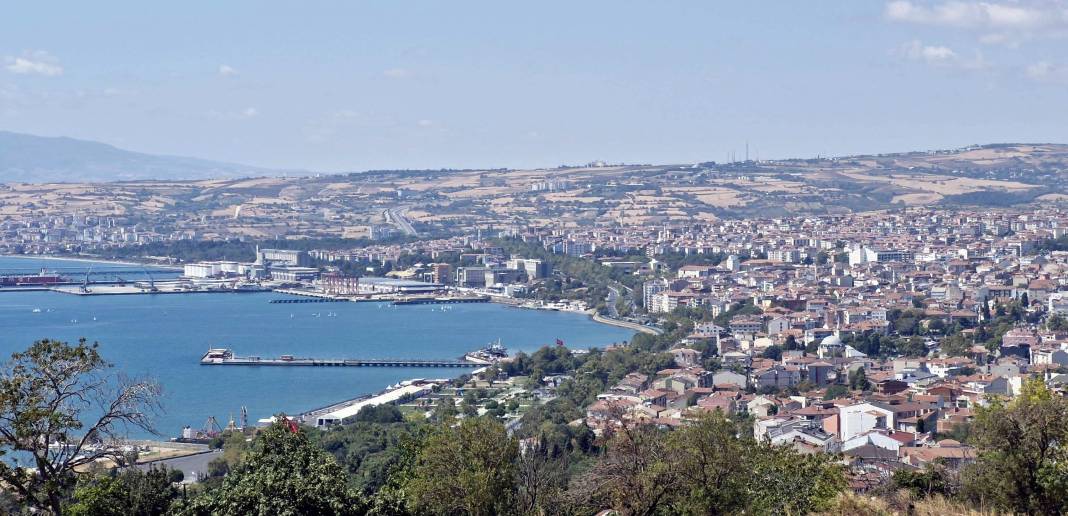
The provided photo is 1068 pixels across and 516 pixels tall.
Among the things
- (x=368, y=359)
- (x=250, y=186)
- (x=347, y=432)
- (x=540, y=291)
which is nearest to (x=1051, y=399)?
(x=347, y=432)

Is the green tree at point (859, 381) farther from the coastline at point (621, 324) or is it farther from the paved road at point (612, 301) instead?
the paved road at point (612, 301)

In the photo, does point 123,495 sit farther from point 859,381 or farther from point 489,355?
point 489,355

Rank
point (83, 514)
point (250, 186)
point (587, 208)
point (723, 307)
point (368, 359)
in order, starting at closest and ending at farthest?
point (83, 514) → point (368, 359) → point (723, 307) → point (587, 208) → point (250, 186)

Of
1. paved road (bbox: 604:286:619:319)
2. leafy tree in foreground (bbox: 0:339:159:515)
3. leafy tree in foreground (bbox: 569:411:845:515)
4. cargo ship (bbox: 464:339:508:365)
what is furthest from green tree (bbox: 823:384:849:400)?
paved road (bbox: 604:286:619:319)

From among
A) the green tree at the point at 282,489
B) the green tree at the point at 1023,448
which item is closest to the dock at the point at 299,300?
the green tree at the point at 282,489

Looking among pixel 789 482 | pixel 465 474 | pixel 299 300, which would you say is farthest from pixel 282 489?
pixel 299 300

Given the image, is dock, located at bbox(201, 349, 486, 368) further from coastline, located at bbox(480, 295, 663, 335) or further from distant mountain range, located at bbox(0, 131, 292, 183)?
distant mountain range, located at bbox(0, 131, 292, 183)

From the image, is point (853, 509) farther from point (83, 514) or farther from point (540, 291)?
point (540, 291)
